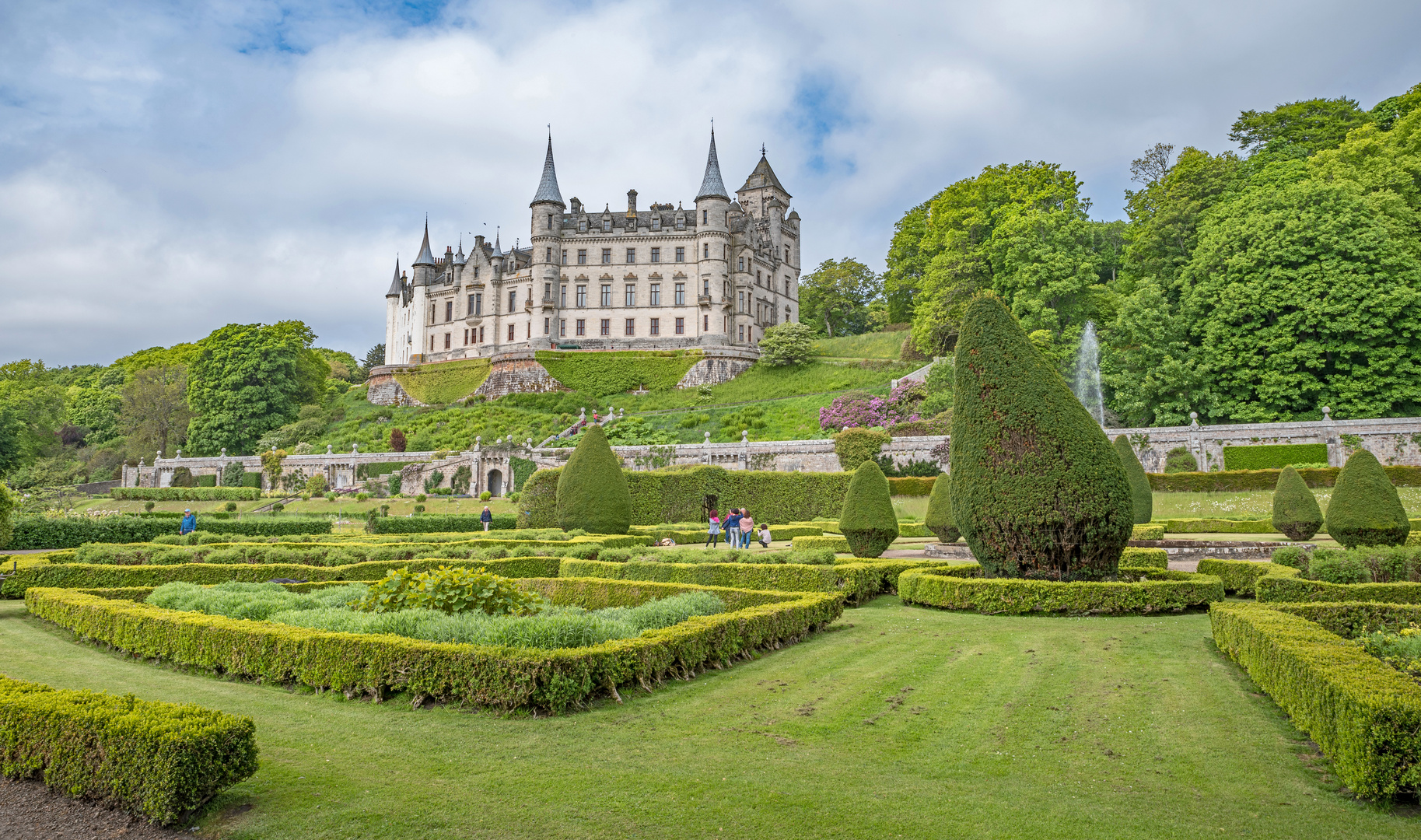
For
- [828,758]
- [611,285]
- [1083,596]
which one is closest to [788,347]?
[611,285]

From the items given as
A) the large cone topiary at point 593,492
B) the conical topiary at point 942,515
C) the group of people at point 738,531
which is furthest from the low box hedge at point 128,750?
the conical topiary at point 942,515

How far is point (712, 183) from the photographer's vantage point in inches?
2694

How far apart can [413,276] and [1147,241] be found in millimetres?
58055

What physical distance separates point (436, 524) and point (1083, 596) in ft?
75.6

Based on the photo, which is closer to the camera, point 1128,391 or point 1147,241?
point 1128,391

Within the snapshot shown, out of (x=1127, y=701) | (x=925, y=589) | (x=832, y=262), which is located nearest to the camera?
(x=1127, y=701)

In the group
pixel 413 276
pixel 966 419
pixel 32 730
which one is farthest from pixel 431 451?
pixel 32 730

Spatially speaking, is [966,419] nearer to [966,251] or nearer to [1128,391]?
[1128,391]

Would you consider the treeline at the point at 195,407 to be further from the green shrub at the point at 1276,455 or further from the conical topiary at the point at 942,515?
the green shrub at the point at 1276,455

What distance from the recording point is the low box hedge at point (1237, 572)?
41.2 feet

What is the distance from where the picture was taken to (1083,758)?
219 inches

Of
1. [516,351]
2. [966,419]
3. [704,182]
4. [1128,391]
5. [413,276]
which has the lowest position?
[966,419]

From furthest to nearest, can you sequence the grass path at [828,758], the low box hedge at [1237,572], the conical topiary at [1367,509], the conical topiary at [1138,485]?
the conical topiary at [1138,485] < the conical topiary at [1367,509] < the low box hedge at [1237,572] < the grass path at [828,758]

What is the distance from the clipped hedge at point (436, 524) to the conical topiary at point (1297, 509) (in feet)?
70.3
